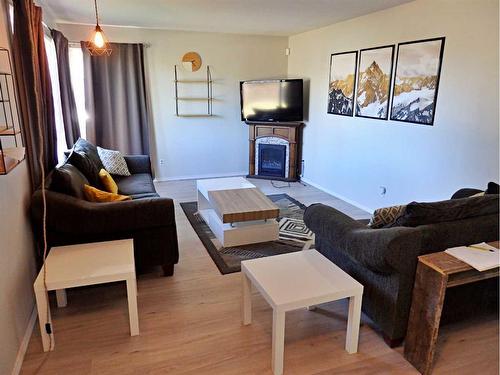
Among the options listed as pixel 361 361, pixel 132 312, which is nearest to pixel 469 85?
pixel 361 361

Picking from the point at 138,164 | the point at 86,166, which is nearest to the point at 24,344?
the point at 86,166

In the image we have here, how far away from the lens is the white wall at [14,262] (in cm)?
186

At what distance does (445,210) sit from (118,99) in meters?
4.86

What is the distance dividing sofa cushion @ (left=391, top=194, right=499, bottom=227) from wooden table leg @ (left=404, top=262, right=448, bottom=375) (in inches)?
9.4

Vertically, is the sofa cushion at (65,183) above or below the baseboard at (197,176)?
above

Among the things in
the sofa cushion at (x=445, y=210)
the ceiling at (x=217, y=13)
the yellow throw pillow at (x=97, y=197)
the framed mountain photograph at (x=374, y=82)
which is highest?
the ceiling at (x=217, y=13)

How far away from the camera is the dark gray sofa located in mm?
1868

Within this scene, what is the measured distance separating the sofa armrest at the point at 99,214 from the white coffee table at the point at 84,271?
15 centimetres

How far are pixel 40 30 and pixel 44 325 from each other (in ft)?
8.10

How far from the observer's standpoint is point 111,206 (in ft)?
8.66

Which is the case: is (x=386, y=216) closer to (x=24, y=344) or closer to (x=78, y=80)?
(x=24, y=344)

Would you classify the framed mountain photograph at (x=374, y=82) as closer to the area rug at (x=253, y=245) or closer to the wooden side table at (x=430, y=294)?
the area rug at (x=253, y=245)

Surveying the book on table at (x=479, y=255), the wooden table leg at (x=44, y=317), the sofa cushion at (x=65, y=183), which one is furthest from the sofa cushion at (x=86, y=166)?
the book on table at (x=479, y=255)

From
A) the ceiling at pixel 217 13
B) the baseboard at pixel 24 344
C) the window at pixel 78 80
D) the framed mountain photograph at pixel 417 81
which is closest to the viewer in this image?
the baseboard at pixel 24 344
